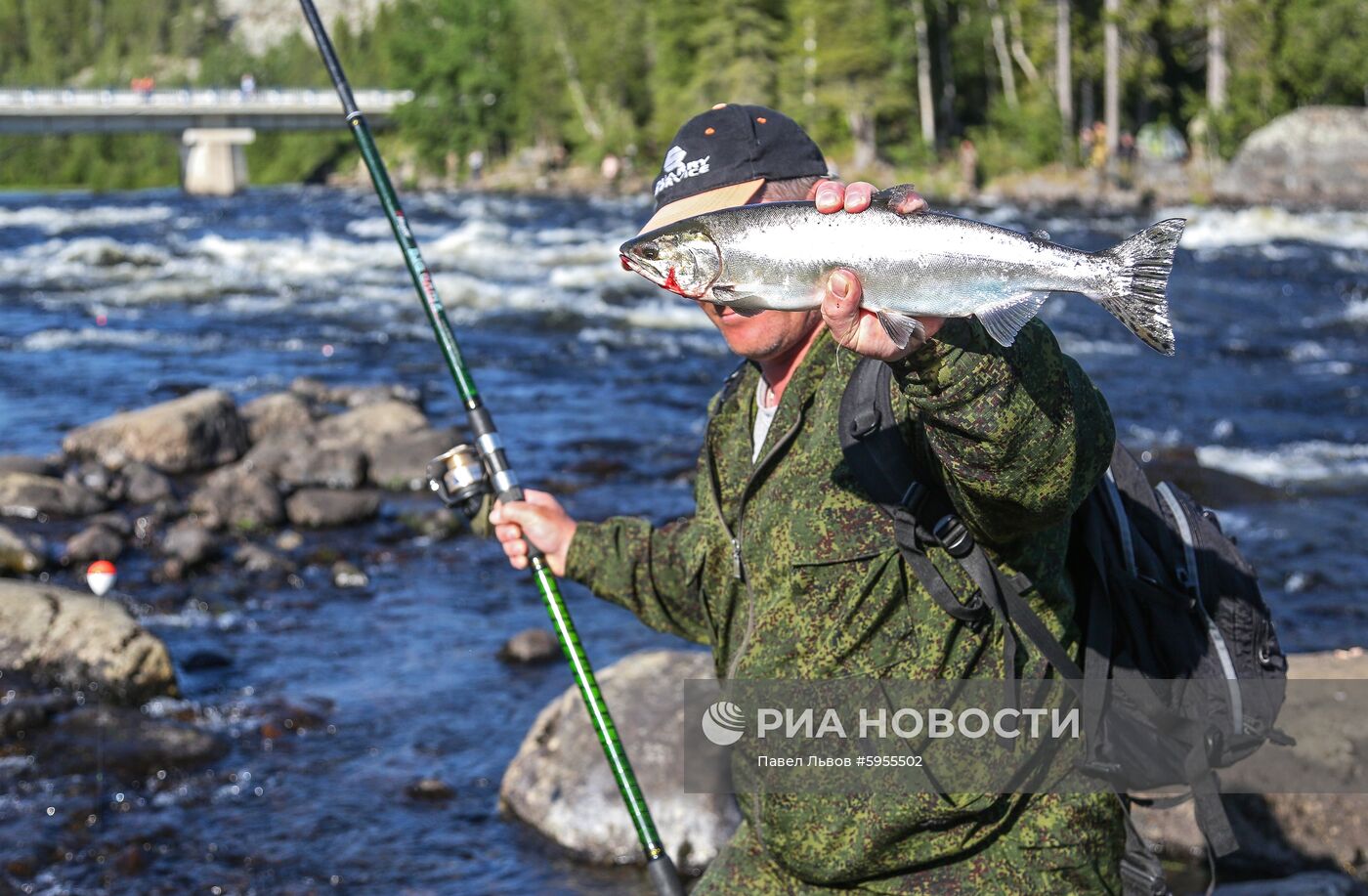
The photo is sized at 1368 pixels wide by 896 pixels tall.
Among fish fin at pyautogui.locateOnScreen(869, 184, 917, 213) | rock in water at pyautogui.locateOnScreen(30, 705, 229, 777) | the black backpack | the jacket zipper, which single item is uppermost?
fish fin at pyautogui.locateOnScreen(869, 184, 917, 213)

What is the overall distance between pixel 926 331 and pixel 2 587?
7282 mm

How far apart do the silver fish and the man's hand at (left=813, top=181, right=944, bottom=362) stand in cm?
2

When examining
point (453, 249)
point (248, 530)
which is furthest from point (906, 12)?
point (248, 530)

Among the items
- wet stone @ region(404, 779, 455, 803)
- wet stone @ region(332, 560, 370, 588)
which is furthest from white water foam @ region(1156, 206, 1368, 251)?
wet stone @ region(404, 779, 455, 803)

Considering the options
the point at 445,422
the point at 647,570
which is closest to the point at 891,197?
the point at 647,570

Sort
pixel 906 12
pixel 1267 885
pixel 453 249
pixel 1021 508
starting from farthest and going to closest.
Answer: pixel 906 12 → pixel 453 249 → pixel 1267 885 → pixel 1021 508

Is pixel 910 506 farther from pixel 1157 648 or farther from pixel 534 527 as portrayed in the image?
pixel 534 527

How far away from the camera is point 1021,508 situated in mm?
2545

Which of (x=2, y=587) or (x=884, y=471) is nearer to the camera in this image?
(x=884, y=471)

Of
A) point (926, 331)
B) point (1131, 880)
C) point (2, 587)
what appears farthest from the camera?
point (2, 587)

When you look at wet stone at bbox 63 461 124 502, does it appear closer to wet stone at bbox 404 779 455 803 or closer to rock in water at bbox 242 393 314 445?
rock in water at bbox 242 393 314 445

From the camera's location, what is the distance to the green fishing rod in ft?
13.1

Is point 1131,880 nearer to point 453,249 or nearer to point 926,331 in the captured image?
point 926,331

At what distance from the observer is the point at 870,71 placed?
5781 centimetres
